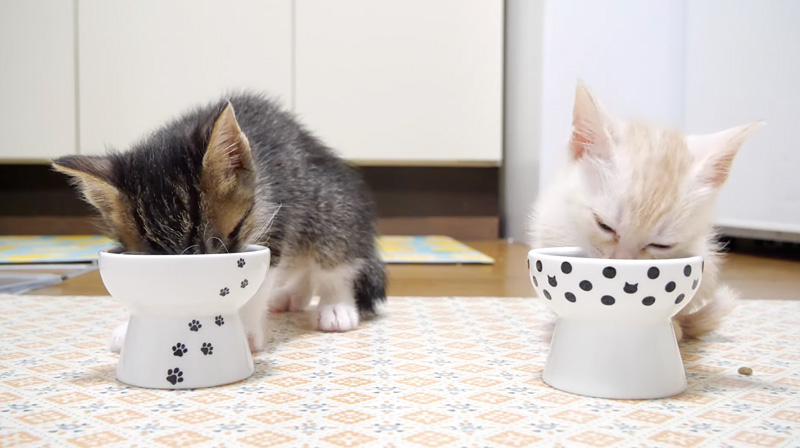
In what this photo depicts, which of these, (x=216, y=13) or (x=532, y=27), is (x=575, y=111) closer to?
(x=532, y=27)

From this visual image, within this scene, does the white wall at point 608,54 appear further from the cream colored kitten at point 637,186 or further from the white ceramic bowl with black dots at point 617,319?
the white ceramic bowl with black dots at point 617,319

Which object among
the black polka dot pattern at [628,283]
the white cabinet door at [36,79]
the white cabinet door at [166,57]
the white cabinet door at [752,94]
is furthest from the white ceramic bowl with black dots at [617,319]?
the white cabinet door at [36,79]

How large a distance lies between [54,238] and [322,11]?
1.85 metres

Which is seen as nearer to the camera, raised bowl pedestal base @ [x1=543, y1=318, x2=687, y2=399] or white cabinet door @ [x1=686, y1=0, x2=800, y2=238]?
raised bowl pedestal base @ [x1=543, y1=318, x2=687, y2=399]

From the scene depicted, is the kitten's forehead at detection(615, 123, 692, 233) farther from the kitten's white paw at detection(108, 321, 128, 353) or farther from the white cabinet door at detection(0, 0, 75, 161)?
the white cabinet door at detection(0, 0, 75, 161)

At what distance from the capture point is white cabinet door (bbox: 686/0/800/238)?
9.14ft

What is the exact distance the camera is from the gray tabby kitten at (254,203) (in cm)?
105

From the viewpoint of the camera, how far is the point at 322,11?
142 inches

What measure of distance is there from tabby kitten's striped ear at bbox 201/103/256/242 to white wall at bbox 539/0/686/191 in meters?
2.44

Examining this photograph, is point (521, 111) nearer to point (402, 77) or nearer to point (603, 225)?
point (402, 77)

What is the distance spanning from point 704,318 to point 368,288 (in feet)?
2.42

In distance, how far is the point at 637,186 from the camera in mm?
1058

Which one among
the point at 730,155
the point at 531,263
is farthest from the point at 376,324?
the point at 730,155

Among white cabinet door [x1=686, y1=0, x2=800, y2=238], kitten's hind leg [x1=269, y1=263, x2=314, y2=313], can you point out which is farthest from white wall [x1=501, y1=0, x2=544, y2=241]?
kitten's hind leg [x1=269, y1=263, x2=314, y2=313]
